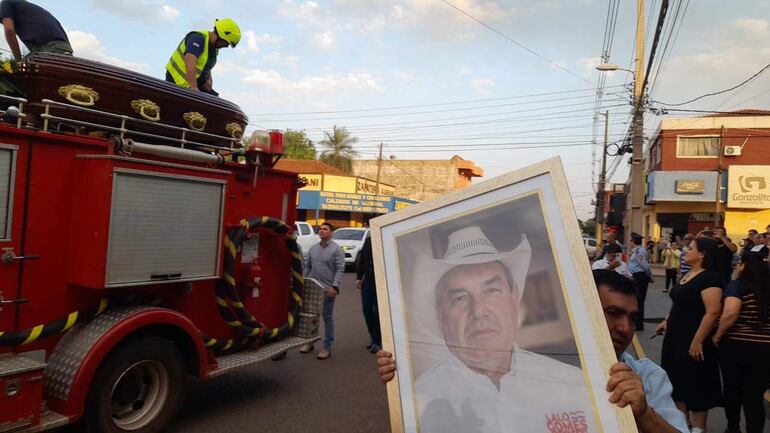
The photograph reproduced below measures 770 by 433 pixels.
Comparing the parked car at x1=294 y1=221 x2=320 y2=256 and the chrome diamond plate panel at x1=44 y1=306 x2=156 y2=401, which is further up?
the parked car at x1=294 y1=221 x2=320 y2=256

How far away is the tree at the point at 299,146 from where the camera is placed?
182 ft

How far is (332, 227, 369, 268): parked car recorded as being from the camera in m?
17.9

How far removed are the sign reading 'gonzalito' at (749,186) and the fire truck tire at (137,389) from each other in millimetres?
30458

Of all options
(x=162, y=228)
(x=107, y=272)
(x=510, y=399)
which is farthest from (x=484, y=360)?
(x=162, y=228)

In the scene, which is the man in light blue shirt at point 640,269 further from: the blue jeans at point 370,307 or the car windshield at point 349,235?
the car windshield at point 349,235

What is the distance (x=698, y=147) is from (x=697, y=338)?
101 feet

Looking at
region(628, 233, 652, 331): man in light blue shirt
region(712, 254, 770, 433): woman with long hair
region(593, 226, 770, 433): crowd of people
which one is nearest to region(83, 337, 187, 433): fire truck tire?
region(593, 226, 770, 433): crowd of people

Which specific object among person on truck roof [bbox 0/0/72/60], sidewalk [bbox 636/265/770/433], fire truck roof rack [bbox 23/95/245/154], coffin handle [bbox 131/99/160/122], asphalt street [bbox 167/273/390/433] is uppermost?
person on truck roof [bbox 0/0/72/60]

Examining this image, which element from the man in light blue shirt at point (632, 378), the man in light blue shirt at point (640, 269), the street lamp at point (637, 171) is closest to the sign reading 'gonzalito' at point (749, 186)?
the street lamp at point (637, 171)

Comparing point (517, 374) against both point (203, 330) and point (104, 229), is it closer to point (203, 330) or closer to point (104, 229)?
point (104, 229)

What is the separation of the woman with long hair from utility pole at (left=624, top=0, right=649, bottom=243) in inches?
416

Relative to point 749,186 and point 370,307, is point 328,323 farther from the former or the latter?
point 749,186

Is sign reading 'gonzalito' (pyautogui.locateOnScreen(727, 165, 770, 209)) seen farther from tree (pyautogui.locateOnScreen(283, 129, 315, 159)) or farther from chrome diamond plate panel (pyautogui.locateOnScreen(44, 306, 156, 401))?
tree (pyautogui.locateOnScreen(283, 129, 315, 159))

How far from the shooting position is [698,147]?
3042 cm
